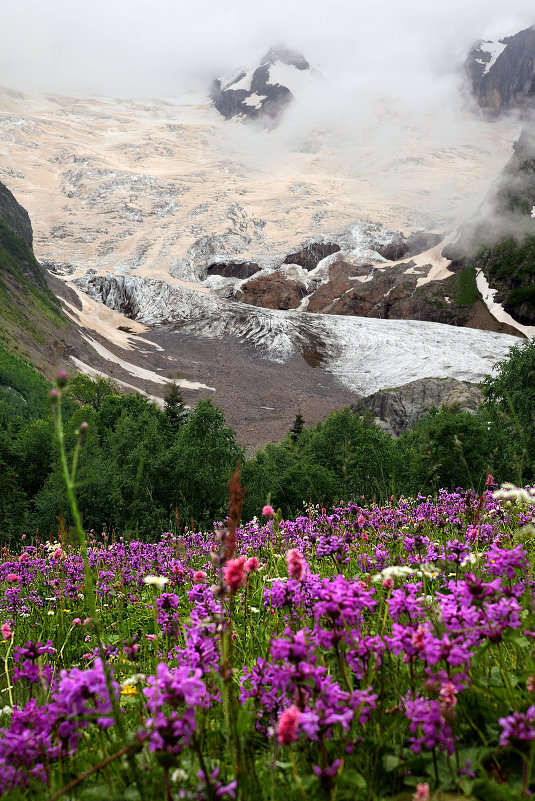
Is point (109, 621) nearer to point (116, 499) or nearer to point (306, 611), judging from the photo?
point (306, 611)

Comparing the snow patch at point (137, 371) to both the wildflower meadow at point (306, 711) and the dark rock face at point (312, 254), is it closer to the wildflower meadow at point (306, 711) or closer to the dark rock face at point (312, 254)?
the dark rock face at point (312, 254)

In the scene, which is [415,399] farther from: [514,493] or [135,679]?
[135,679]

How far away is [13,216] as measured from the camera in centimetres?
9106

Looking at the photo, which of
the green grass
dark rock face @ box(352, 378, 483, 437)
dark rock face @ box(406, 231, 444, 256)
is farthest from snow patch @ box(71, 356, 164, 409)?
dark rock face @ box(406, 231, 444, 256)

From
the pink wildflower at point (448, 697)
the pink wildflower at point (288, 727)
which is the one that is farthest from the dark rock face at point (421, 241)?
the pink wildflower at point (288, 727)

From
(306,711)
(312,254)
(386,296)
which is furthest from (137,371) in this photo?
(306,711)

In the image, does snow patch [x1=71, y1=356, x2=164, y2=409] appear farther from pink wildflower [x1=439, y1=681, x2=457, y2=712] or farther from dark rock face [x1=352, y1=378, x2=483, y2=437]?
pink wildflower [x1=439, y1=681, x2=457, y2=712]

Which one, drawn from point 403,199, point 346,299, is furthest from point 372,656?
point 403,199

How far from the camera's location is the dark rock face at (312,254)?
146 metres

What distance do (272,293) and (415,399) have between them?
86.1 metres

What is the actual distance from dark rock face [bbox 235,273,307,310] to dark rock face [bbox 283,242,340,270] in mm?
12630

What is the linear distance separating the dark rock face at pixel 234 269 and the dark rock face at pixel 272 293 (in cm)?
809

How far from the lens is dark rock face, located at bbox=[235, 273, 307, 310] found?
437ft

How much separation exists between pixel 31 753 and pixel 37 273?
93.0 m
